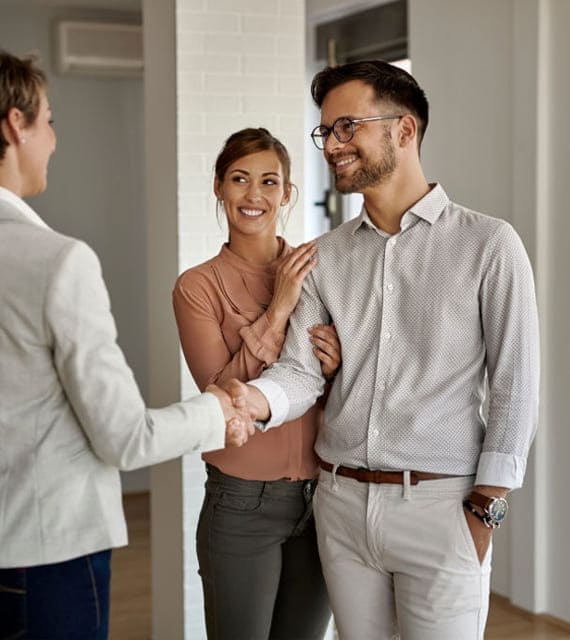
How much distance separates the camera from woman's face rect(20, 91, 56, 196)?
206 centimetres

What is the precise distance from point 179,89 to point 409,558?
2.03m

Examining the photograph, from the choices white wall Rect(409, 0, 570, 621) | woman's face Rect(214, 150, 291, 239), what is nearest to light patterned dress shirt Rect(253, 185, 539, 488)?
woman's face Rect(214, 150, 291, 239)

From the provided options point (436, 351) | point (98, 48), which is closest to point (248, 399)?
point (436, 351)

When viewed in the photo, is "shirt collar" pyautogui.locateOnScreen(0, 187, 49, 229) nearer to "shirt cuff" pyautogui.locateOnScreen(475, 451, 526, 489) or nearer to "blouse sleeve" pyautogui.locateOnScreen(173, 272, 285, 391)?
"blouse sleeve" pyautogui.locateOnScreen(173, 272, 285, 391)

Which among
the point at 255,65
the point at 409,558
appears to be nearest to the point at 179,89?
the point at 255,65

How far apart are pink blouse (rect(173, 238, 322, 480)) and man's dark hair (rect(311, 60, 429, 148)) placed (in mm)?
588

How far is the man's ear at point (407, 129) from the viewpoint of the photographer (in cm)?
252

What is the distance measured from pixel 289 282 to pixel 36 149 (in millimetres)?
771

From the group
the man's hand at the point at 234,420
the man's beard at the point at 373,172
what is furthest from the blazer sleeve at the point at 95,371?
the man's beard at the point at 373,172

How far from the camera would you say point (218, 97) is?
3842mm

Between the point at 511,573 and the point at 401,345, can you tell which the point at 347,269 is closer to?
the point at 401,345

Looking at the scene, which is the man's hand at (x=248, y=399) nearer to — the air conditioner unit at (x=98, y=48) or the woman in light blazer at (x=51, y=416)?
the woman in light blazer at (x=51, y=416)

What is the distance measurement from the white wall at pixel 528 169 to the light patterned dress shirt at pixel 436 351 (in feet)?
6.94

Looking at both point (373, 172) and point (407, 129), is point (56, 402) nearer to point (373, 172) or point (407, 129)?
point (373, 172)
